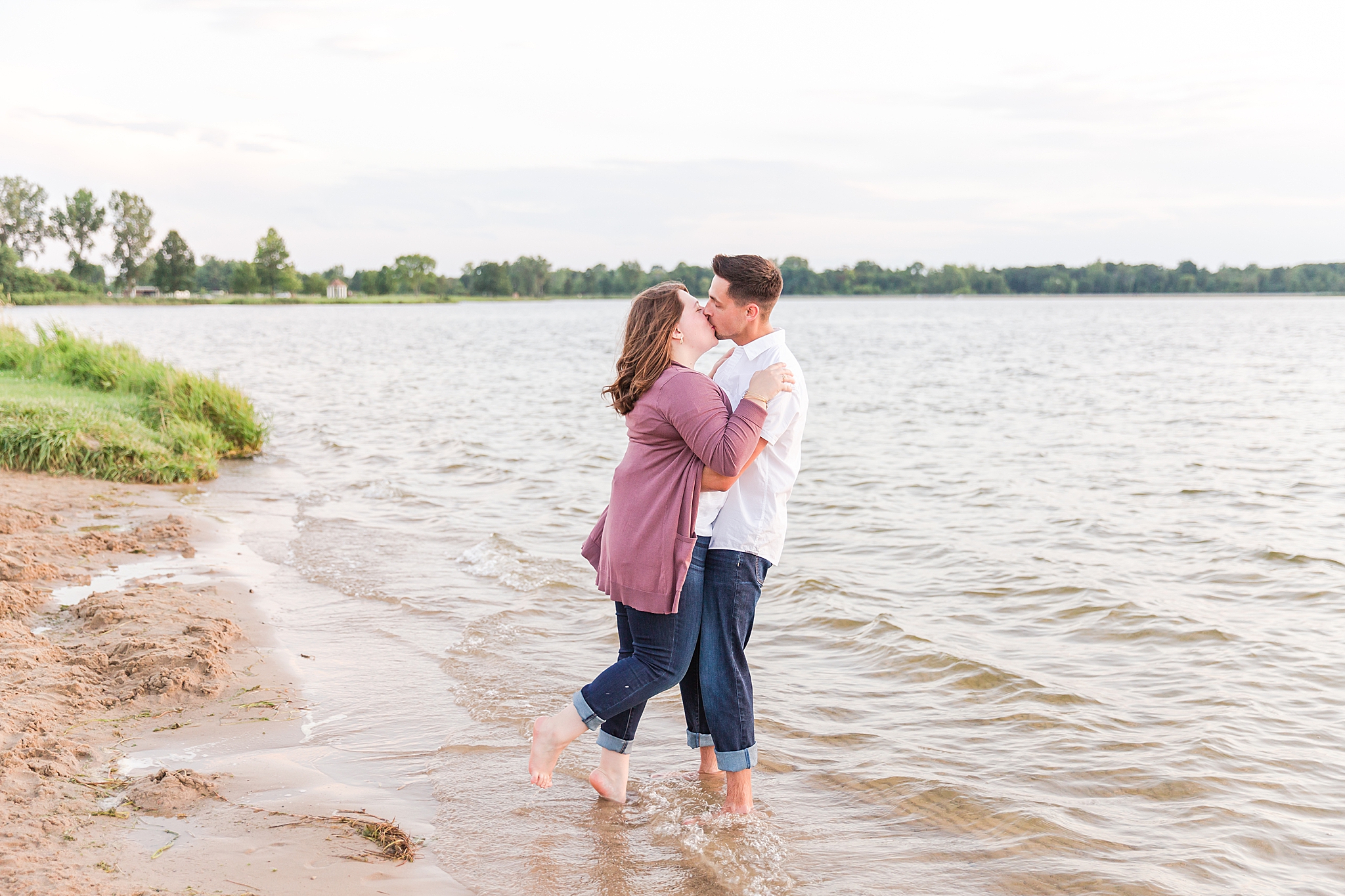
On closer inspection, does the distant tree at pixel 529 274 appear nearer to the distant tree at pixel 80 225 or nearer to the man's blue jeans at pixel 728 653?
the distant tree at pixel 80 225

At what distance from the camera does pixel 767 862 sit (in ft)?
13.7

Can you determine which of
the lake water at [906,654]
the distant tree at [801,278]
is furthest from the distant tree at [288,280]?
the lake water at [906,654]

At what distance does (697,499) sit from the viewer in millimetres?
3807

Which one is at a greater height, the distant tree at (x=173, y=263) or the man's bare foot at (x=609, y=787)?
the distant tree at (x=173, y=263)

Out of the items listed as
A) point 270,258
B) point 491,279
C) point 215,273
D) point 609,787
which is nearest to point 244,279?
point 270,258

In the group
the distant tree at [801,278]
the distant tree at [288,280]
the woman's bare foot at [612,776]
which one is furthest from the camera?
the distant tree at [288,280]

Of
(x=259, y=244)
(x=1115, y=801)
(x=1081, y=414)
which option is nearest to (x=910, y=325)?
(x=1081, y=414)

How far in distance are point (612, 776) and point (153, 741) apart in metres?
2.25

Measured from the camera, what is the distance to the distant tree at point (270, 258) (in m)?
135

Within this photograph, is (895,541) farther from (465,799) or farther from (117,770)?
(117,770)

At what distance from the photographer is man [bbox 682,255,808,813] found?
12.7ft

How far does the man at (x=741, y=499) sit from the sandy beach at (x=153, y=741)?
4.57ft

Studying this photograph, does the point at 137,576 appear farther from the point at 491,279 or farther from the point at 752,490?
the point at 491,279

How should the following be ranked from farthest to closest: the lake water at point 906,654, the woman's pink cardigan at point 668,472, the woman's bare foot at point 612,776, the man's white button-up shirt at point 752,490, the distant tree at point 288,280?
the distant tree at point 288,280, the woman's bare foot at point 612,776, the lake water at point 906,654, the man's white button-up shirt at point 752,490, the woman's pink cardigan at point 668,472
